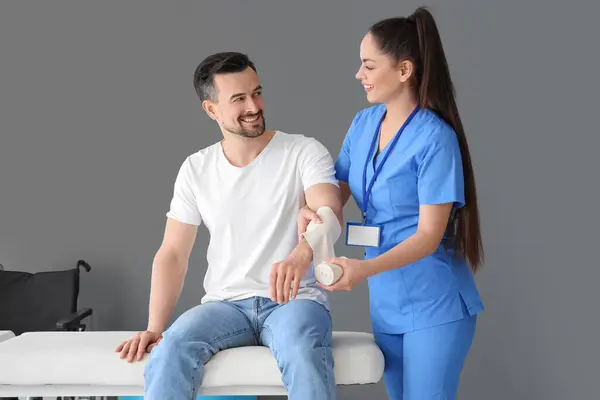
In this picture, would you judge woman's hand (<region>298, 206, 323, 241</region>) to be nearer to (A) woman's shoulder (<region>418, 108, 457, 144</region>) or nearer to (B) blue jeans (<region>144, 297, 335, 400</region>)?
(B) blue jeans (<region>144, 297, 335, 400</region>)

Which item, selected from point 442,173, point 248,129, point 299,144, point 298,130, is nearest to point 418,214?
point 442,173

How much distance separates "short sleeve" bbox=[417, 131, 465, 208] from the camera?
75.0 inches

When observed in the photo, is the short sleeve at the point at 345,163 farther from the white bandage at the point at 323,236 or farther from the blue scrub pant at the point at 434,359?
the blue scrub pant at the point at 434,359

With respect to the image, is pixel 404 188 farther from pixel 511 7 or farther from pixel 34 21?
pixel 34 21

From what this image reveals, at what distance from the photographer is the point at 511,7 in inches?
139

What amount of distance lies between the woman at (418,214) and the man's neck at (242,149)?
279 millimetres

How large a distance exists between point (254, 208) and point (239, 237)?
0.28 ft

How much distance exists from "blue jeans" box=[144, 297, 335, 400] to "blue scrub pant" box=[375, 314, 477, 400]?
214 millimetres

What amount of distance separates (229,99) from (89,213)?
1985 millimetres

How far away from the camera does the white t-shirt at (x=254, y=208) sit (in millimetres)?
2086

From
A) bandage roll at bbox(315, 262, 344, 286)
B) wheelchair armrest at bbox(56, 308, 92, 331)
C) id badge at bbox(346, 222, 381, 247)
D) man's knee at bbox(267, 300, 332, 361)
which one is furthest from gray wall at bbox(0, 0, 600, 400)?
bandage roll at bbox(315, 262, 344, 286)

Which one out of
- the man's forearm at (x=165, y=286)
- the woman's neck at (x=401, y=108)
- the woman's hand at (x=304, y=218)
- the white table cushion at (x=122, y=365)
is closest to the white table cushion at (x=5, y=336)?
the white table cushion at (x=122, y=365)

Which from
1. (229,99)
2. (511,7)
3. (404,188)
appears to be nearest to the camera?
(404,188)

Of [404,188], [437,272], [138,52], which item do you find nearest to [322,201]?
[404,188]
